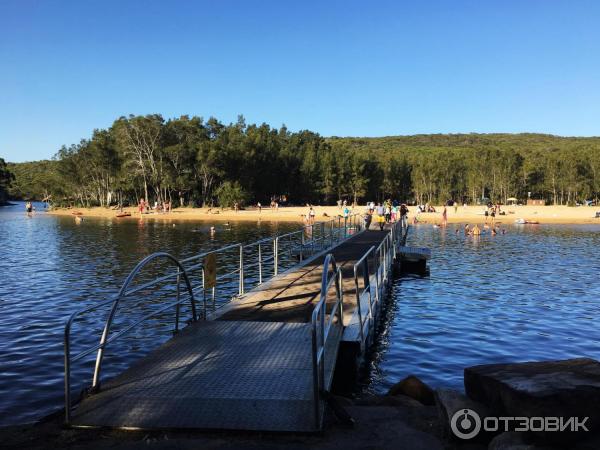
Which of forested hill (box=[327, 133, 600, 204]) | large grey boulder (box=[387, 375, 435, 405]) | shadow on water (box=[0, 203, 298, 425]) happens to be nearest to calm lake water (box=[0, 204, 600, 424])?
shadow on water (box=[0, 203, 298, 425])

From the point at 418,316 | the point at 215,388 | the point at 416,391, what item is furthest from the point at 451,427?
the point at 418,316

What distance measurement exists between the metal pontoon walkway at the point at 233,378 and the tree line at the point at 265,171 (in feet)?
251

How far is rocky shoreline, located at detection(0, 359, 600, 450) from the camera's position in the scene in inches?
176

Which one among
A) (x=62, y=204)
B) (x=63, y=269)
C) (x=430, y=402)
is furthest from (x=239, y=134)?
(x=430, y=402)

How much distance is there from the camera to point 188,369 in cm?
723

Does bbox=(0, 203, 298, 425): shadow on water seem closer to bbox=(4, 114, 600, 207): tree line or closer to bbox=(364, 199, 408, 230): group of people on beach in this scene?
bbox=(364, 199, 408, 230): group of people on beach

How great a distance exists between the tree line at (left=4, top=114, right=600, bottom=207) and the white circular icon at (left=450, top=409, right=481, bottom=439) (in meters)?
80.8

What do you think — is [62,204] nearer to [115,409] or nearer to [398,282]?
[398,282]

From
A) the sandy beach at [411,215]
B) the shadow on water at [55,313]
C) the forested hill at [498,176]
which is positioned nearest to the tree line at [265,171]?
the forested hill at [498,176]

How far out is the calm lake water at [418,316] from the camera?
11.3 meters

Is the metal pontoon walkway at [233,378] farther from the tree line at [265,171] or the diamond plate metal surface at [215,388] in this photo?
the tree line at [265,171]

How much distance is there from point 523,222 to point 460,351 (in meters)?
60.0

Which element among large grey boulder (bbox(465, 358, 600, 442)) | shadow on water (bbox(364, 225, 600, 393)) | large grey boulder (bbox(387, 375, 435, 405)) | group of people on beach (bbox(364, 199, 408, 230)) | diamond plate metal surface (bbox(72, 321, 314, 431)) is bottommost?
shadow on water (bbox(364, 225, 600, 393))

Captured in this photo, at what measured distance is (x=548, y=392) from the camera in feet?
14.9
